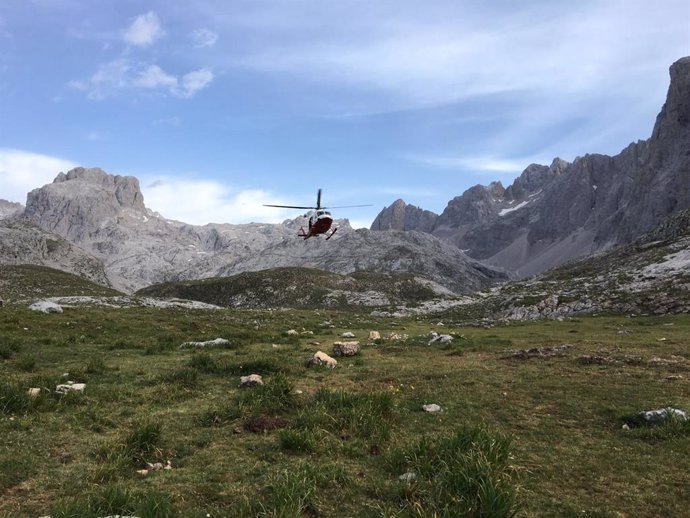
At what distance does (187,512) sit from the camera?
7281mm

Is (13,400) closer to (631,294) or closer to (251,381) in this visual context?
(251,381)

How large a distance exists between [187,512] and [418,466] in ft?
14.0

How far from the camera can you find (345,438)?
10.7 m

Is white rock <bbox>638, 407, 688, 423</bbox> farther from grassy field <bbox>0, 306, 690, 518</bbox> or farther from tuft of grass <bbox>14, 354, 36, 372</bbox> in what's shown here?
tuft of grass <bbox>14, 354, 36, 372</bbox>

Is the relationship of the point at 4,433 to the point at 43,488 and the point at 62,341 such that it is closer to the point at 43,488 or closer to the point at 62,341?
the point at 43,488

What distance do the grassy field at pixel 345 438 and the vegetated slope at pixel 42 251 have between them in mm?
167566

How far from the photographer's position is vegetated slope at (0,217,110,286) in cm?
15612

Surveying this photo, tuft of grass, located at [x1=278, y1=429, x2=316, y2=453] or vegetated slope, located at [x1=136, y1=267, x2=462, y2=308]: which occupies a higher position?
tuft of grass, located at [x1=278, y1=429, x2=316, y2=453]

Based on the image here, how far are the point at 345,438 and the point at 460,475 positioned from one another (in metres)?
3.58

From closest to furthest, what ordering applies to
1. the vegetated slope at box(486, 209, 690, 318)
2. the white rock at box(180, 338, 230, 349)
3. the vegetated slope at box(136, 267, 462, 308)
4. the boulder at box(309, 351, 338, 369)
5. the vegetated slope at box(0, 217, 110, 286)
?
the boulder at box(309, 351, 338, 369) → the white rock at box(180, 338, 230, 349) → the vegetated slope at box(486, 209, 690, 318) → the vegetated slope at box(136, 267, 462, 308) → the vegetated slope at box(0, 217, 110, 286)

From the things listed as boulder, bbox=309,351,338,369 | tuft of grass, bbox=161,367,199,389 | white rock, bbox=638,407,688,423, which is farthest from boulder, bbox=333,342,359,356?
white rock, bbox=638,407,688,423

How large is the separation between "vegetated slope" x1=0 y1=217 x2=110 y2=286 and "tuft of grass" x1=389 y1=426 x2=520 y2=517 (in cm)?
17923

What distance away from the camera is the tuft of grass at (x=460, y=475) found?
7109mm

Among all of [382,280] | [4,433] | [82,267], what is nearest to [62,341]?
[4,433]
